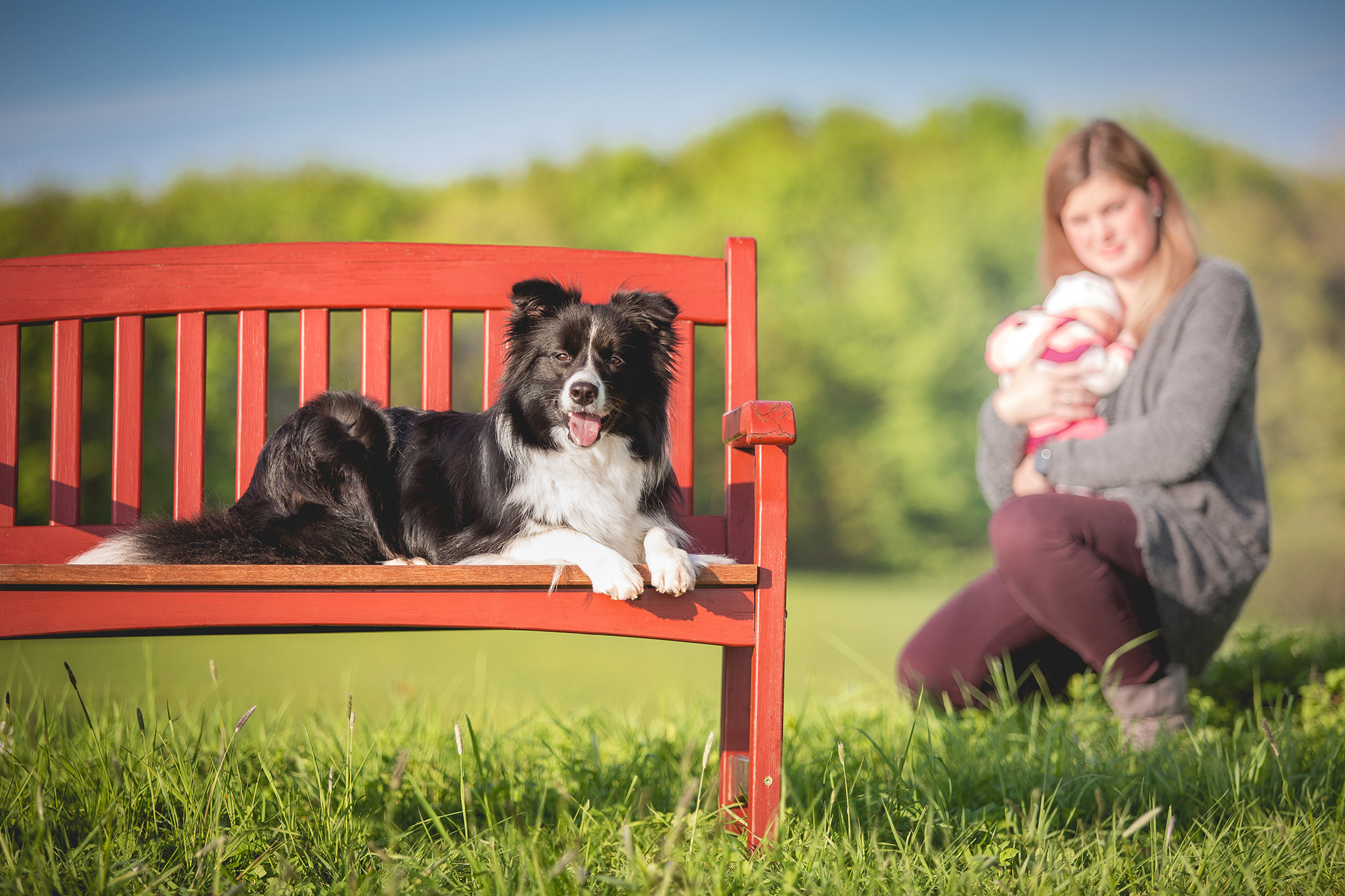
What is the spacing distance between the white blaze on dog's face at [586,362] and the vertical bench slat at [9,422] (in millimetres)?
1256

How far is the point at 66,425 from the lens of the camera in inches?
90.4

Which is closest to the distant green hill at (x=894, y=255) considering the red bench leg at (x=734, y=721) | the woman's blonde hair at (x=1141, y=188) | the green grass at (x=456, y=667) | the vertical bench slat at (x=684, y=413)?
the green grass at (x=456, y=667)

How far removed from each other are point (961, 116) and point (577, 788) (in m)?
11.8

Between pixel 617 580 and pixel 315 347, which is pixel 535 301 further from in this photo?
pixel 617 580

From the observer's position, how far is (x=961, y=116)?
11844mm

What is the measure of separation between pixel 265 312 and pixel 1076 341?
232 cm

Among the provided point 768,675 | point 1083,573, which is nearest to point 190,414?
point 768,675

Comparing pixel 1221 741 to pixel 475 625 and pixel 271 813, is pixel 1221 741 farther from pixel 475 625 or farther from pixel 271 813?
pixel 271 813

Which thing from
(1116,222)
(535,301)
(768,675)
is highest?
(1116,222)

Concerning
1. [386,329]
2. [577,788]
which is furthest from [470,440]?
[577,788]

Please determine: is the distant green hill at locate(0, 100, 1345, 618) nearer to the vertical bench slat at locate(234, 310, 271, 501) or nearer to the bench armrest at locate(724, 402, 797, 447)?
the vertical bench slat at locate(234, 310, 271, 501)

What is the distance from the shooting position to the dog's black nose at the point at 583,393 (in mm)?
1993

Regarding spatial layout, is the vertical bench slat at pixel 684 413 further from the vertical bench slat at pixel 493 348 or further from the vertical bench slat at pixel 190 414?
the vertical bench slat at pixel 190 414

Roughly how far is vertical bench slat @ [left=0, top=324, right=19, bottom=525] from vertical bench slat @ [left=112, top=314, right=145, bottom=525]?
0.22 m
